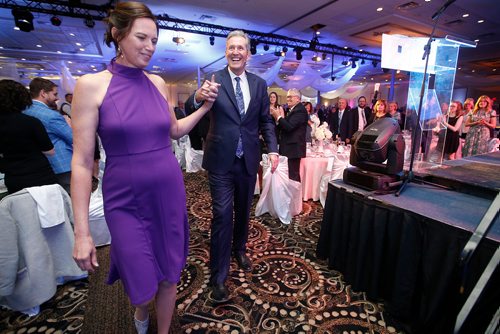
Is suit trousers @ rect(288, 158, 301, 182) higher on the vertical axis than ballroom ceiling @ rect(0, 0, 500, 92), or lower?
lower

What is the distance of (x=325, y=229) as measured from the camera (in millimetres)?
2295

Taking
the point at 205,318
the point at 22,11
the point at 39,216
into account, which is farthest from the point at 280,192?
the point at 22,11

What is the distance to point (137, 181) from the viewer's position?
1.10m

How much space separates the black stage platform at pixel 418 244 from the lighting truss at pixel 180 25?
22.5 ft

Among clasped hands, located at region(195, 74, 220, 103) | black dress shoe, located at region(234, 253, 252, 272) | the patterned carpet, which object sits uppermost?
clasped hands, located at region(195, 74, 220, 103)

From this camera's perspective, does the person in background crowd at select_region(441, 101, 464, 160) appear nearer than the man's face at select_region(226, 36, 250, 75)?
No

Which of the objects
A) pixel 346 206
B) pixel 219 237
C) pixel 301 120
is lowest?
pixel 219 237

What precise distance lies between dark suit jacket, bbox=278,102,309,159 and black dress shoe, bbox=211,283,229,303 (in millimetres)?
2194

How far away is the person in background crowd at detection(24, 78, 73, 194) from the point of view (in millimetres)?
2410

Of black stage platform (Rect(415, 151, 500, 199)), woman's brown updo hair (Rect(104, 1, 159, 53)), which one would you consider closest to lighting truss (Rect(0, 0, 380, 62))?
woman's brown updo hair (Rect(104, 1, 159, 53))

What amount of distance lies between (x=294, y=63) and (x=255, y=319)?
13.6 m

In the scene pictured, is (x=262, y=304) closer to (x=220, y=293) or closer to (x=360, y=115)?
(x=220, y=293)

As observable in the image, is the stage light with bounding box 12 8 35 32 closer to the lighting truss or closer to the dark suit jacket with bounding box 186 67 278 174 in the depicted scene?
the lighting truss

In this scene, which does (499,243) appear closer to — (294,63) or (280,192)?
(280,192)
